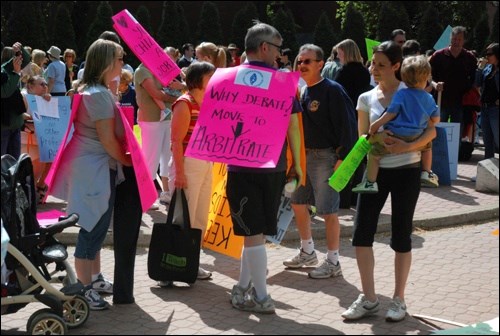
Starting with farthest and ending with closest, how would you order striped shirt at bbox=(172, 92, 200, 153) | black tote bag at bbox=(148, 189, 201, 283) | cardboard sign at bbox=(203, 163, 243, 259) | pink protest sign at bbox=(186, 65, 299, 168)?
1. cardboard sign at bbox=(203, 163, 243, 259)
2. striped shirt at bbox=(172, 92, 200, 153)
3. black tote bag at bbox=(148, 189, 201, 283)
4. pink protest sign at bbox=(186, 65, 299, 168)

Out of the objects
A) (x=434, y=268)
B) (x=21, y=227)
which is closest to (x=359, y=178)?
(x=434, y=268)

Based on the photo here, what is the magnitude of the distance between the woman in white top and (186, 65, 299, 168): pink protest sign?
1.95ft

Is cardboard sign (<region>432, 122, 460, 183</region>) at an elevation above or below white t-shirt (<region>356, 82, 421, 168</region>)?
below

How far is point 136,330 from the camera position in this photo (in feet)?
19.7

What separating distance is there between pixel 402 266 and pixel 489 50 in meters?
6.50

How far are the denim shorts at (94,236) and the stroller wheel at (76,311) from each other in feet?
2.16

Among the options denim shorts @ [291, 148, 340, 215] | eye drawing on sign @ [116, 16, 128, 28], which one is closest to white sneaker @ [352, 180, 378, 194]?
denim shorts @ [291, 148, 340, 215]

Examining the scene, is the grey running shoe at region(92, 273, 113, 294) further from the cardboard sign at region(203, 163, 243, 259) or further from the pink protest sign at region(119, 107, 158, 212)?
the cardboard sign at region(203, 163, 243, 259)

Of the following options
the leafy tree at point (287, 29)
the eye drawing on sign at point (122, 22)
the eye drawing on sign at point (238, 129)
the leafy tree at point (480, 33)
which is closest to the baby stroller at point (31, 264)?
the eye drawing on sign at point (238, 129)

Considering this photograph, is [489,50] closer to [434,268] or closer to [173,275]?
[434,268]

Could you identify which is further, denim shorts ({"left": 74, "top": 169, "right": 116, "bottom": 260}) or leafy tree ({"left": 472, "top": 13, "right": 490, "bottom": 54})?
leafy tree ({"left": 472, "top": 13, "right": 490, "bottom": 54})

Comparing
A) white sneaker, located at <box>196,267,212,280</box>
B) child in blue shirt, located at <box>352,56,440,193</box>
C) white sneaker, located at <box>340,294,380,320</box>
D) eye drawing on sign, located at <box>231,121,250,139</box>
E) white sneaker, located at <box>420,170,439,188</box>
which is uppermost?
child in blue shirt, located at <box>352,56,440,193</box>

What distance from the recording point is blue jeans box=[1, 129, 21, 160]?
8.78 meters

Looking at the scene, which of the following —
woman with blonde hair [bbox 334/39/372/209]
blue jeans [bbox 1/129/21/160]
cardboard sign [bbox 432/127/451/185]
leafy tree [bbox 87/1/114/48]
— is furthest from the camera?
leafy tree [bbox 87/1/114/48]
